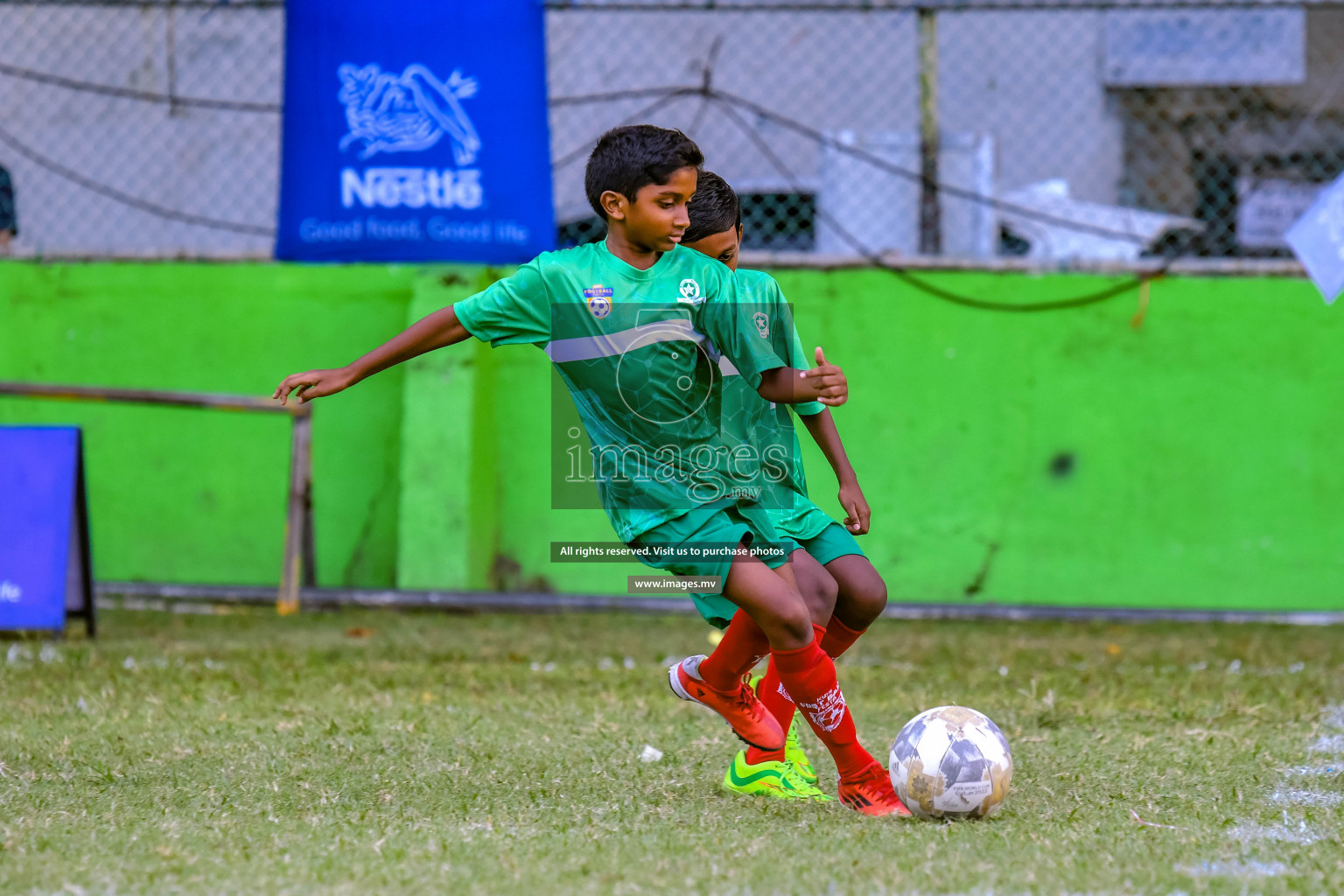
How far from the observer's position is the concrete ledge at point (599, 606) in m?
7.46

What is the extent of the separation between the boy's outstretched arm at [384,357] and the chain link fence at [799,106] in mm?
5934

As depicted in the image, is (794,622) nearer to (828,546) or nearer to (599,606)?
(828,546)

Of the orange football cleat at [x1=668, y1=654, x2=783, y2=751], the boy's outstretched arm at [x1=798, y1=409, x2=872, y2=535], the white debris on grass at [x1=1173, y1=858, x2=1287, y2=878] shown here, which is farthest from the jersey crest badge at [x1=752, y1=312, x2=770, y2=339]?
the white debris on grass at [x1=1173, y1=858, x2=1287, y2=878]

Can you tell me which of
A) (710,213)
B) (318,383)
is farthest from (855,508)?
(318,383)

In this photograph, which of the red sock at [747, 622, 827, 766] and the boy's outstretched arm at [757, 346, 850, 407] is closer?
the boy's outstretched arm at [757, 346, 850, 407]

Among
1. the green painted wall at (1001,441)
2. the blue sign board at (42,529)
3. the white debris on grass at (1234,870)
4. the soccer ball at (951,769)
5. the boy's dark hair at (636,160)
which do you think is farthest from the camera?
the green painted wall at (1001,441)

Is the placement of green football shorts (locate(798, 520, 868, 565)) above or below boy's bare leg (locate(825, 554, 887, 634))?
above

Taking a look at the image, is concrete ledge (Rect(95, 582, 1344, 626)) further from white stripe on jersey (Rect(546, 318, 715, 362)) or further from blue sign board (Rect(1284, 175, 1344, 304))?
white stripe on jersey (Rect(546, 318, 715, 362))

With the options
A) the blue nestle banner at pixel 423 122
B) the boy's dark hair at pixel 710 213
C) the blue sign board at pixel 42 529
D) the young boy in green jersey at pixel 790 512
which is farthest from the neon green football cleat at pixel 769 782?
the blue nestle banner at pixel 423 122

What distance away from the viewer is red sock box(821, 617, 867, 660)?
396 cm

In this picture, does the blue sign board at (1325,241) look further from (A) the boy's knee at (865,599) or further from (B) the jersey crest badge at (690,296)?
(B) the jersey crest badge at (690,296)

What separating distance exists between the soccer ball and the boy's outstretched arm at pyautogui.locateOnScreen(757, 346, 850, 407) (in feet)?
2.57

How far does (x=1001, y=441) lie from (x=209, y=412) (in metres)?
4.06

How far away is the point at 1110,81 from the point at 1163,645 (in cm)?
636
